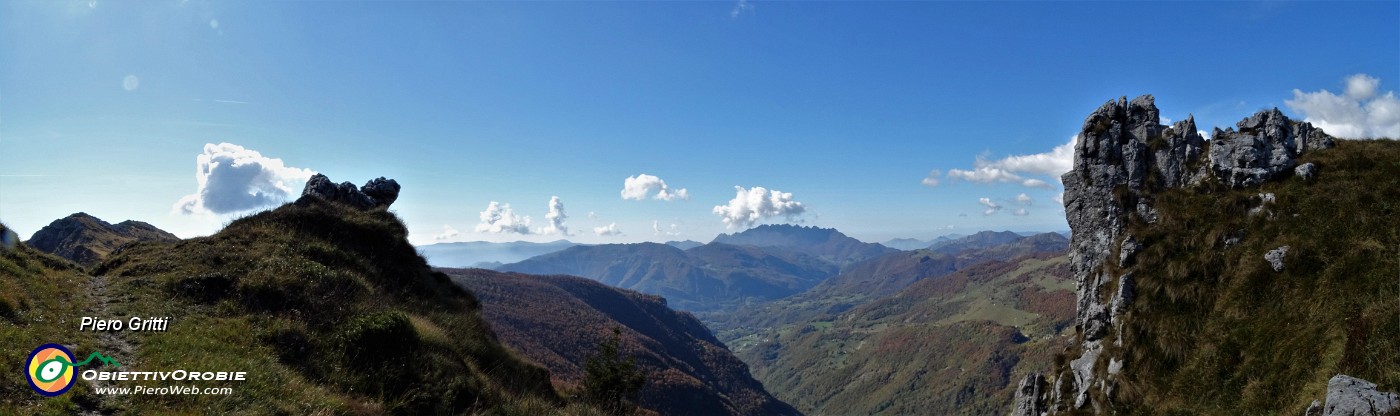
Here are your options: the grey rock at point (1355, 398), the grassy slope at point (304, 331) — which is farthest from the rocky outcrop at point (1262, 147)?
the grassy slope at point (304, 331)

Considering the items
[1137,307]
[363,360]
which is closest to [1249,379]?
[1137,307]

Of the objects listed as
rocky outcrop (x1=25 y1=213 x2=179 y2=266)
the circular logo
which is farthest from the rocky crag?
rocky outcrop (x1=25 y1=213 x2=179 y2=266)

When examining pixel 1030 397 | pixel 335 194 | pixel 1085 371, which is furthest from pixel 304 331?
pixel 1030 397

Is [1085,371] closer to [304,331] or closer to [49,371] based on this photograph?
[304,331]

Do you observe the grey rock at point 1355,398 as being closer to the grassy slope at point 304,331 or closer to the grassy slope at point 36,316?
the grassy slope at point 304,331

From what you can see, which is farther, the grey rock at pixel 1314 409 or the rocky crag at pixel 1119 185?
the rocky crag at pixel 1119 185
